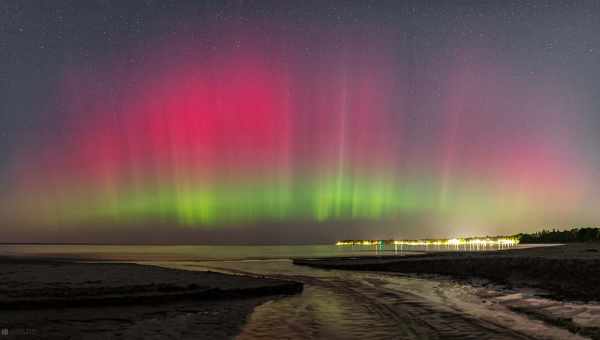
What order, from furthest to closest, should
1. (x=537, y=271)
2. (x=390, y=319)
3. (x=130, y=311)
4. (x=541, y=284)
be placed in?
1. (x=537, y=271)
2. (x=541, y=284)
3. (x=130, y=311)
4. (x=390, y=319)

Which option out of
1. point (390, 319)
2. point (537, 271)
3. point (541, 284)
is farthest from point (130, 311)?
point (537, 271)

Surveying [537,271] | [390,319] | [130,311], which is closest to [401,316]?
[390,319]

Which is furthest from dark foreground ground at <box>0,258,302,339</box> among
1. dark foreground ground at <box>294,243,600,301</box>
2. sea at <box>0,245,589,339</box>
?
dark foreground ground at <box>294,243,600,301</box>

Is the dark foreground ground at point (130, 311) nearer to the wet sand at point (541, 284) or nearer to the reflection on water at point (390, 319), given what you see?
the reflection on water at point (390, 319)

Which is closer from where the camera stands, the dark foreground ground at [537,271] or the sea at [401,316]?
the sea at [401,316]

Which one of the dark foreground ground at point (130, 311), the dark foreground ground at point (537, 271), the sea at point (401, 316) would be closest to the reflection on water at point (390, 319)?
the sea at point (401, 316)

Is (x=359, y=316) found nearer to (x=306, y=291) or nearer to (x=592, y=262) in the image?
(x=306, y=291)

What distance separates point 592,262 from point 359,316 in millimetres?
22681

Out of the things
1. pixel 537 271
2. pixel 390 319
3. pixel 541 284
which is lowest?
pixel 541 284

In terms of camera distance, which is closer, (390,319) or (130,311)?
(390,319)

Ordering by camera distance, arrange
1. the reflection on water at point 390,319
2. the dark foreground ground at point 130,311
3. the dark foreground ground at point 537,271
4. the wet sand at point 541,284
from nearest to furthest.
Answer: the reflection on water at point 390,319 → the dark foreground ground at point 130,311 → the wet sand at point 541,284 → the dark foreground ground at point 537,271

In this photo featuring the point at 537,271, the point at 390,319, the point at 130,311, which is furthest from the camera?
the point at 537,271

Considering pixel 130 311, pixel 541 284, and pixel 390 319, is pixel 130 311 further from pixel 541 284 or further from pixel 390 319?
pixel 541 284

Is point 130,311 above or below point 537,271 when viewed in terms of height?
below
